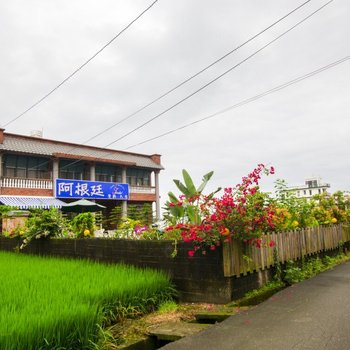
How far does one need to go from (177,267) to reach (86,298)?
2.01m

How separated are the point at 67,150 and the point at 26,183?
13.7 ft

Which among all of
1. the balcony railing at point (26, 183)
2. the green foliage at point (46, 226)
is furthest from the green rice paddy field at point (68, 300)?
the balcony railing at point (26, 183)

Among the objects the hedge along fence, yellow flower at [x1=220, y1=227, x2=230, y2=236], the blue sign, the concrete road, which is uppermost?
the blue sign

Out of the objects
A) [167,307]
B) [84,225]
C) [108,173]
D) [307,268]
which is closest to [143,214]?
[84,225]

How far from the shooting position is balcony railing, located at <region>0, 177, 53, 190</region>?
22094 mm

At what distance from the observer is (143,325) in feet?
14.5

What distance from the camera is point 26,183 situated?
23031 mm

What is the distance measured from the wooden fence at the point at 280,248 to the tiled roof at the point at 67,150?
63.0ft

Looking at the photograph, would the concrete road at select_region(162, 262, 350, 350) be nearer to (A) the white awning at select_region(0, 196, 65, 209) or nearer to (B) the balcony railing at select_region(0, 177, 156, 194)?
(A) the white awning at select_region(0, 196, 65, 209)

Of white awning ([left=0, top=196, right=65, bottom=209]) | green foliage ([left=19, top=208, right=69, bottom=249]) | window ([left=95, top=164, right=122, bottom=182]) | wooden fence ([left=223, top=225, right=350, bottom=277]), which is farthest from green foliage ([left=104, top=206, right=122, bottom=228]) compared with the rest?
wooden fence ([left=223, top=225, right=350, bottom=277])

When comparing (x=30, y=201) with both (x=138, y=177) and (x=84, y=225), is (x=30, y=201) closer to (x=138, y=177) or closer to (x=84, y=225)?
(x=138, y=177)

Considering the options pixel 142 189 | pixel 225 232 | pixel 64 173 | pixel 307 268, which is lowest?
pixel 307 268

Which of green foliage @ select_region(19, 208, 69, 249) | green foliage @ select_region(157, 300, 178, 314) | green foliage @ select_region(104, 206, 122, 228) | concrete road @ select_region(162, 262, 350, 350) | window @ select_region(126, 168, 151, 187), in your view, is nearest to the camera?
concrete road @ select_region(162, 262, 350, 350)

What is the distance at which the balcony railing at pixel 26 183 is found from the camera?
72.5 feet
